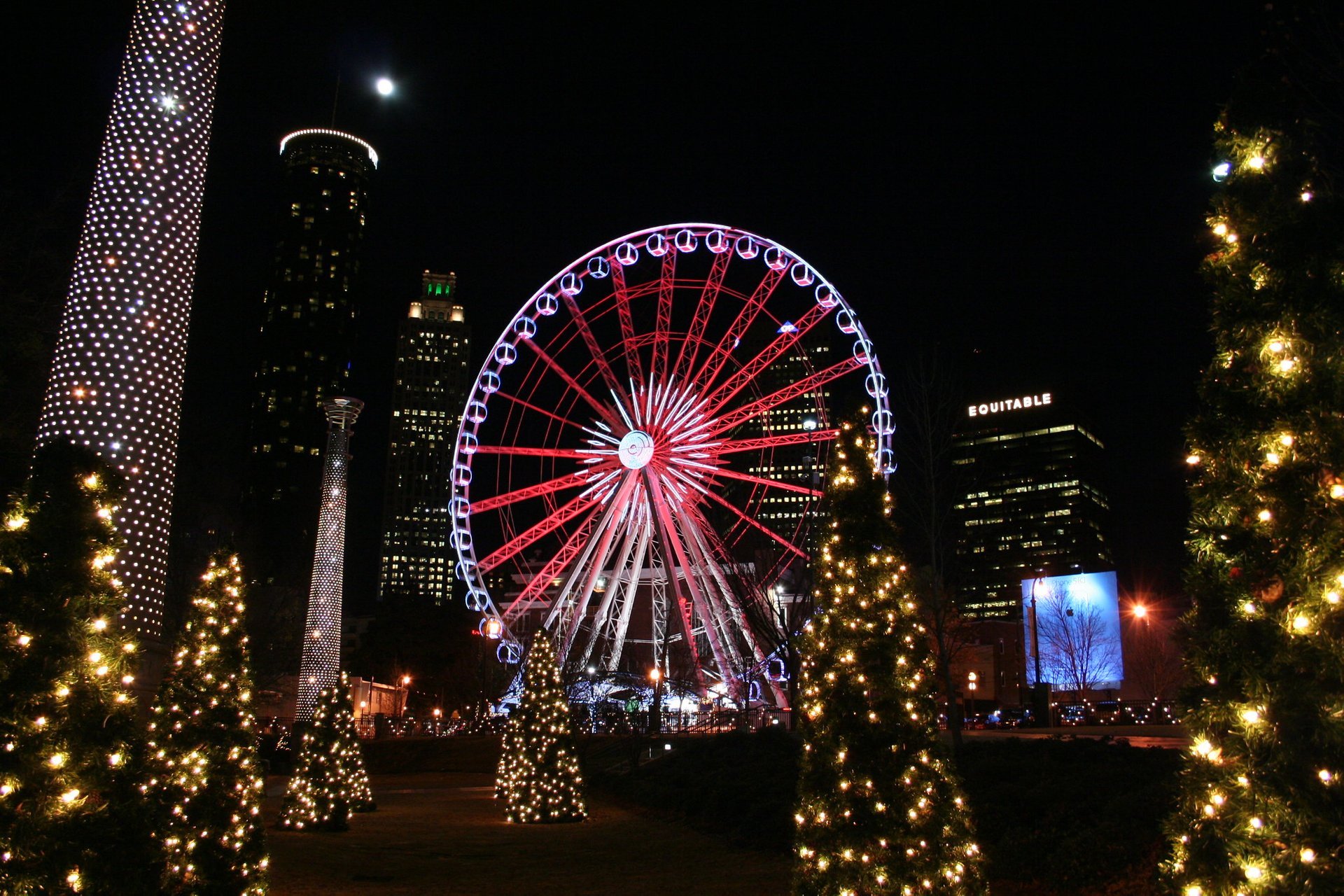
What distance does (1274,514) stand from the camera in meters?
4.62

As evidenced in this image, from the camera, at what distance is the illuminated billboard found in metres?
37.1

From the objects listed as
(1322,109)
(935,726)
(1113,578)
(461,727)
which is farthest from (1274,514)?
(461,727)

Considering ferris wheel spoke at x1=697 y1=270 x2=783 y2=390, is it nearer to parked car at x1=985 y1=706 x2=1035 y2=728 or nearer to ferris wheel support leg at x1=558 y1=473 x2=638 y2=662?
ferris wheel support leg at x1=558 y1=473 x2=638 y2=662

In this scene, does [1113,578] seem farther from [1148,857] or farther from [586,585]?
[1148,857]

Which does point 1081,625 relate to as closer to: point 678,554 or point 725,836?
point 678,554

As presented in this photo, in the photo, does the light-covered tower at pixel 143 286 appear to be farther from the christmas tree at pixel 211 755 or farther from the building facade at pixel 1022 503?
the building facade at pixel 1022 503

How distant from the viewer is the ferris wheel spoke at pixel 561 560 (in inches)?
1150

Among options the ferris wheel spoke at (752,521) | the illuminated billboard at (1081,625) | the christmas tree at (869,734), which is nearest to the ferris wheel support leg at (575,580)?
the ferris wheel spoke at (752,521)

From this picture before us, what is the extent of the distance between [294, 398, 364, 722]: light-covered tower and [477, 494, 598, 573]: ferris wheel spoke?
6790 mm

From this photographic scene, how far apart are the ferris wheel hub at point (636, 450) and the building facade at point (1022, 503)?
8.41 metres

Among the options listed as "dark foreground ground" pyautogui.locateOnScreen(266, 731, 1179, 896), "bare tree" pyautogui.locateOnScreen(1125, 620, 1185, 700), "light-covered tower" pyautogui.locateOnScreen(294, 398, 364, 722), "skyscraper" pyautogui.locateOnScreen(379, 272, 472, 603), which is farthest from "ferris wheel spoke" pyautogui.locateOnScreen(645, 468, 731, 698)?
"skyscraper" pyautogui.locateOnScreen(379, 272, 472, 603)

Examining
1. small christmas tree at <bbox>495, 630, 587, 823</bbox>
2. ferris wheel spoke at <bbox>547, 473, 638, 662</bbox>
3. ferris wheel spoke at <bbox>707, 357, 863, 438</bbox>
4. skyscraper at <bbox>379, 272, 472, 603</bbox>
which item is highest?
skyscraper at <bbox>379, 272, 472, 603</bbox>

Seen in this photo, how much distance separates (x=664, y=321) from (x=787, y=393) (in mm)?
4168

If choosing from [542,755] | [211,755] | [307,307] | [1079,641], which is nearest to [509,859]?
[542,755]
